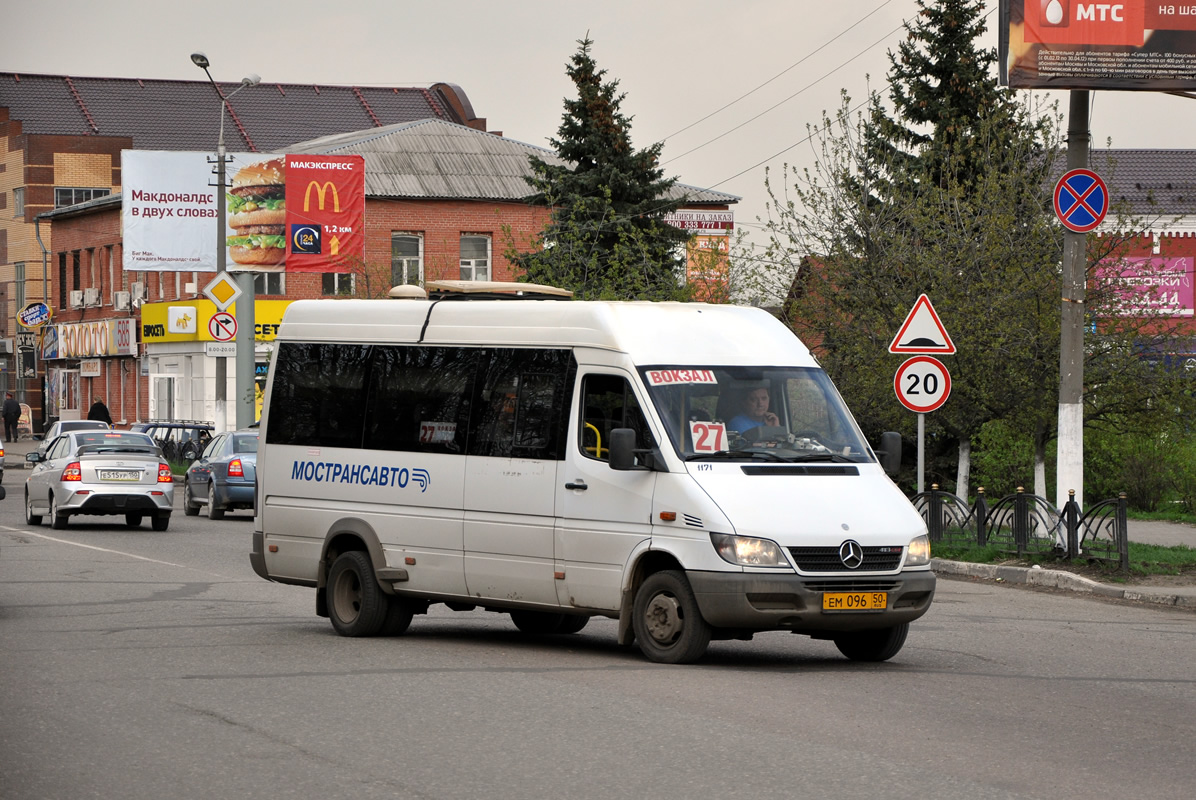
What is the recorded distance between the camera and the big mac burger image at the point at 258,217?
44.1 metres

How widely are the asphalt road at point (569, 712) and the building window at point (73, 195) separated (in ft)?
231

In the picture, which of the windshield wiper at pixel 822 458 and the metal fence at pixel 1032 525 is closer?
the windshield wiper at pixel 822 458

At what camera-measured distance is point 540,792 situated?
24.1ft

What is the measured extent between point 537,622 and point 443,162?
49423 mm

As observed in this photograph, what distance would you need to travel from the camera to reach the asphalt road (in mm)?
7633

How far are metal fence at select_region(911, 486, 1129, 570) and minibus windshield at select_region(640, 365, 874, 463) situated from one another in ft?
24.9

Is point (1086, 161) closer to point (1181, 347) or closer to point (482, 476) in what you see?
point (1181, 347)

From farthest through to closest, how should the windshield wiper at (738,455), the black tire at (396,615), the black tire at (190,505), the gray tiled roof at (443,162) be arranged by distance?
the gray tiled roof at (443,162), the black tire at (190,505), the black tire at (396,615), the windshield wiper at (738,455)

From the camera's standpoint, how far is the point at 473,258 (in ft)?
198

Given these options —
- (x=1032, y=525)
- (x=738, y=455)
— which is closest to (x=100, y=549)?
(x=1032, y=525)

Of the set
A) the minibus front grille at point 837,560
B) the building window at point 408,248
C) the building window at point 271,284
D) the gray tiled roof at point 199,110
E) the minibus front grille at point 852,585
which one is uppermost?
the gray tiled roof at point 199,110

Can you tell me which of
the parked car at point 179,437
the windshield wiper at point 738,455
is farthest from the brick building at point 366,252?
the windshield wiper at point 738,455

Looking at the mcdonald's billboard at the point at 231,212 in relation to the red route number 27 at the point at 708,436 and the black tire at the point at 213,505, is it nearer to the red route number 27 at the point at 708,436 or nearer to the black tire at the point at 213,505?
the black tire at the point at 213,505

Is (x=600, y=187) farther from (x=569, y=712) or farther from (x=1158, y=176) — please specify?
(x=1158, y=176)
